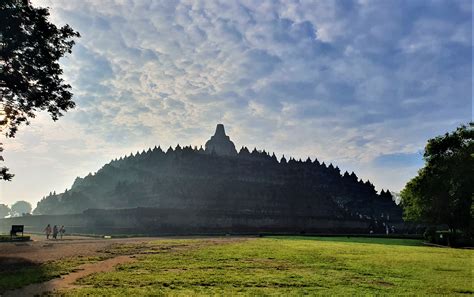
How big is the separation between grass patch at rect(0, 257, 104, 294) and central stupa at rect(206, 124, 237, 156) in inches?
3516

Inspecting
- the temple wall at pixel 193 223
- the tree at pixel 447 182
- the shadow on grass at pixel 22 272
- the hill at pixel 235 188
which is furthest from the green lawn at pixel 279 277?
the hill at pixel 235 188

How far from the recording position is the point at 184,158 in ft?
253

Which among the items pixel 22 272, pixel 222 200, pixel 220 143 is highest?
pixel 220 143

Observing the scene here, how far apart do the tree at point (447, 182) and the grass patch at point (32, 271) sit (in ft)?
94.6

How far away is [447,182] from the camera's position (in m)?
32.5

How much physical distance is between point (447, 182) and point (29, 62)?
32.0 metres

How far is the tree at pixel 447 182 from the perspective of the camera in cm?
3123

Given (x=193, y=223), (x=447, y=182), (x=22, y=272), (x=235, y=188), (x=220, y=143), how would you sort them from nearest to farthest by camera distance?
1. (x=22, y=272)
2. (x=447, y=182)
3. (x=193, y=223)
4. (x=235, y=188)
5. (x=220, y=143)

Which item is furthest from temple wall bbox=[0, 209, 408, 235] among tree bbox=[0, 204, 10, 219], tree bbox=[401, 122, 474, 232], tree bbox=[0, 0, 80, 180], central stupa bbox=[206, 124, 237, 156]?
tree bbox=[0, 204, 10, 219]

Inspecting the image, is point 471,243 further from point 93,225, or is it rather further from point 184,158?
point 184,158

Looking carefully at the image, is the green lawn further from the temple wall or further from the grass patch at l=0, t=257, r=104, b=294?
the temple wall

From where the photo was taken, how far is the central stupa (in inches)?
Result: 4127

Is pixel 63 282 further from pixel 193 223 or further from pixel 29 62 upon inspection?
pixel 193 223

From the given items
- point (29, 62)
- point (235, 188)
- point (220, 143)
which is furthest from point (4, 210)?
point (29, 62)
